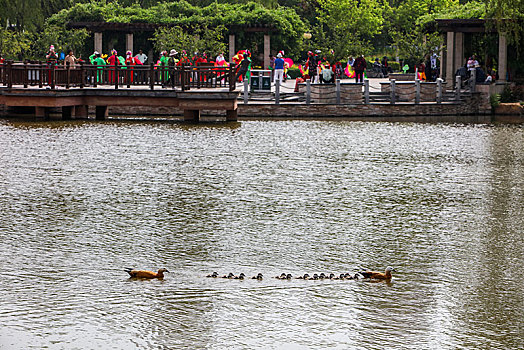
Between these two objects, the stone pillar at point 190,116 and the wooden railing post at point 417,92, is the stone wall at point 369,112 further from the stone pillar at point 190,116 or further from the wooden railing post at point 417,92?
the stone pillar at point 190,116

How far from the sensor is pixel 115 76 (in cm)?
3416

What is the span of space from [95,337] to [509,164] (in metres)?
15.7

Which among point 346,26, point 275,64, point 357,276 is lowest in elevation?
point 357,276

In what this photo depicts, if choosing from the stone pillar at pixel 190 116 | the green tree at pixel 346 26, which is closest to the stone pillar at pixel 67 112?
the stone pillar at pixel 190 116

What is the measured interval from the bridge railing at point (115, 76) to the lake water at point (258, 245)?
7.67 metres

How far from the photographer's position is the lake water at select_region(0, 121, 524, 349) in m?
10.2

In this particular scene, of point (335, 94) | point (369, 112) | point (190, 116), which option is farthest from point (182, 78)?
point (369, 112)

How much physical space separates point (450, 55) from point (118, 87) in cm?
1683

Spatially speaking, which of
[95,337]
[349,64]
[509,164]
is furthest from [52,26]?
[95,337]

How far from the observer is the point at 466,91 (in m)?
40.3

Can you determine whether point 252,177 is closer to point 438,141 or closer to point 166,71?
point 438,141

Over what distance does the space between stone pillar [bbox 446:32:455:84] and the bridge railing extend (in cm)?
1337

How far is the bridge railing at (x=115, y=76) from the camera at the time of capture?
110 feet

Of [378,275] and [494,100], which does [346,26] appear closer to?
[494,100]
